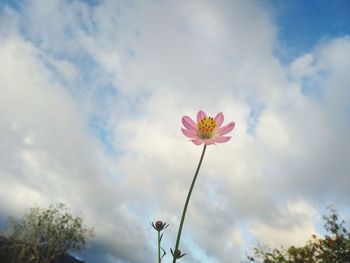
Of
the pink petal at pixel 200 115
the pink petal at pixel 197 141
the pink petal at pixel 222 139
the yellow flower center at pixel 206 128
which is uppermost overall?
the pink petal at pixel 200 115

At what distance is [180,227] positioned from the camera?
5.08 feet

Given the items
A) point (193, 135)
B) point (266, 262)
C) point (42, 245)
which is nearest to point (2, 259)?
point (42, 245)

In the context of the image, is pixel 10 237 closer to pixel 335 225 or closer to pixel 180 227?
pixel 335 225

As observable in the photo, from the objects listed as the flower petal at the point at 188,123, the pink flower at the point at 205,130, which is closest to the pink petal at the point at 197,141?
the pink flower at the point at 205,130

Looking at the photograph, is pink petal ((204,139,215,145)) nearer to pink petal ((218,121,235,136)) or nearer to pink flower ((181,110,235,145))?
pink flower ((181,110,235,145))

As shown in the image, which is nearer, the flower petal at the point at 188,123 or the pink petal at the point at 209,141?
the pink petal at the point at 209,141

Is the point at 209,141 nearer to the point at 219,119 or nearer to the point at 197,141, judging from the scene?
the point at 197,141

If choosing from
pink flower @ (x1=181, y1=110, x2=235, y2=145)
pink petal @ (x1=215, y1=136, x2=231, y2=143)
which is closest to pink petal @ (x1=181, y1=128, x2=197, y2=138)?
pink flower @ (x1=181, y1=110, x2=235, y2=145)

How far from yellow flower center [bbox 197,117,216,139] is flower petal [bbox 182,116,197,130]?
0.11 ft

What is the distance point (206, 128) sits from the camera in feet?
6.92

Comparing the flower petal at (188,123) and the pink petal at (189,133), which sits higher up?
the flower petal at (188,123)

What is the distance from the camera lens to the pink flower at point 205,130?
205 cm

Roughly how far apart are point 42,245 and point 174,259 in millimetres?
51983

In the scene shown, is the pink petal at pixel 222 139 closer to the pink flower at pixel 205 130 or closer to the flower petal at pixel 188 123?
the pink flower at pixel 205 130
